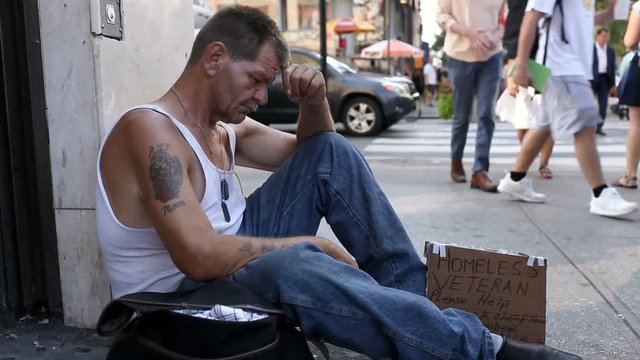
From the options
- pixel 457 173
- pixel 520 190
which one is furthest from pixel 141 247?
pixel 457 173

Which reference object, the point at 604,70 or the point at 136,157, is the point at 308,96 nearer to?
the point at 136,157

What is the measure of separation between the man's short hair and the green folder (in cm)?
287

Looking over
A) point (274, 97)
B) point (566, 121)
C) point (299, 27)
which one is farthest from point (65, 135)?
point (299, 27)

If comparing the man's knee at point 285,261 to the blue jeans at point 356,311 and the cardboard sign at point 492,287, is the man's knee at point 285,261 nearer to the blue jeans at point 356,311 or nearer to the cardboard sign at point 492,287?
the blue jeans at point 356,311

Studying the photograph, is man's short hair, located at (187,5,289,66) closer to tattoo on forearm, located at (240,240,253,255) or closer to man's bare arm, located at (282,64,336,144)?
man's bare arm, located at (282,64,336,144)

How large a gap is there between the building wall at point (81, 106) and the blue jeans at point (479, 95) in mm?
3510

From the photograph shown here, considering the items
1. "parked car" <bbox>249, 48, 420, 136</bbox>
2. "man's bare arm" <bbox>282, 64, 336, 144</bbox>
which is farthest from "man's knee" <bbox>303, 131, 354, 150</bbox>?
"parked car" <bbox>249, 48, 420, 136</bbox>

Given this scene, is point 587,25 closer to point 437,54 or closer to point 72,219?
point 72,219

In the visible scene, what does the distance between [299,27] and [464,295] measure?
2871 centimetres

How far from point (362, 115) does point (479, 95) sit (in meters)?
6.26

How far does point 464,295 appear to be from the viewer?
234 cm

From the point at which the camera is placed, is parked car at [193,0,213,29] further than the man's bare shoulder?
Yes

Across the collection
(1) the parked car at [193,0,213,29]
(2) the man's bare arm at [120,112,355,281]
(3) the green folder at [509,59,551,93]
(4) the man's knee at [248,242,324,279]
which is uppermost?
(1) the parked car at [193,0,213,29]

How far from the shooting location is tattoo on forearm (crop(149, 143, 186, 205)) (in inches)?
74.1
